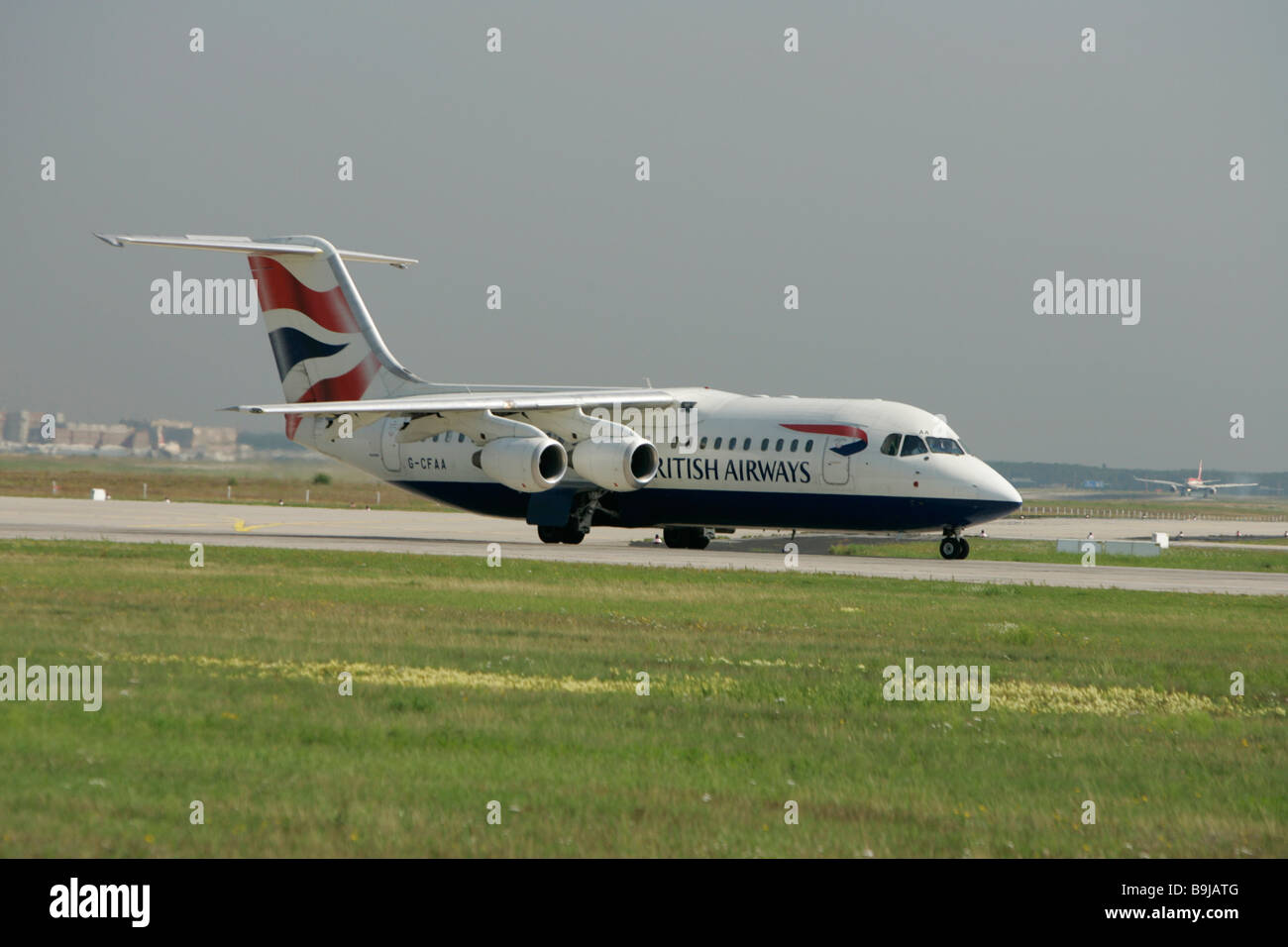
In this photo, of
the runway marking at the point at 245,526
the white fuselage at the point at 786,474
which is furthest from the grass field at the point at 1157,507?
the white fuselage at the point at 786,474

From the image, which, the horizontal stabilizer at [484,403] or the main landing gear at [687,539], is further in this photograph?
the main landing gear at [687,539]

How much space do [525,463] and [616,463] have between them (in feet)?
8.10

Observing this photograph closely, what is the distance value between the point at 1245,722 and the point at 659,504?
28.2m

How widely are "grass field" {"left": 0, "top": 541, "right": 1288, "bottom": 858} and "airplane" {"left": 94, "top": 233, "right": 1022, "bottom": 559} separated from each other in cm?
1434

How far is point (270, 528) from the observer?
47.7 m

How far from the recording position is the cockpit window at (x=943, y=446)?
37844 mm

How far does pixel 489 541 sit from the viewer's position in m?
44.1

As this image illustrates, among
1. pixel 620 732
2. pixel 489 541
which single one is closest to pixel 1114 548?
pixel 489 541

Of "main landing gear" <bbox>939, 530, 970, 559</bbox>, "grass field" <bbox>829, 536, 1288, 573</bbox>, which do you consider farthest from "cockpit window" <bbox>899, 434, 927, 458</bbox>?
"grass field" <bbox>829, 536, 1288, 573</bbox>

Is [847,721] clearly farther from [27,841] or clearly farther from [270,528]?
[270,528]

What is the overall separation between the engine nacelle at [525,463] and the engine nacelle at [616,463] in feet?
1.95

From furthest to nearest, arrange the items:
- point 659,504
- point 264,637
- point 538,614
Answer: point 659,504, point 538,614, point 264,637

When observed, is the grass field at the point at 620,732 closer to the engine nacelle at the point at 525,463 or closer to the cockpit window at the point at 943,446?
the cockpit window at the point at 943,446
